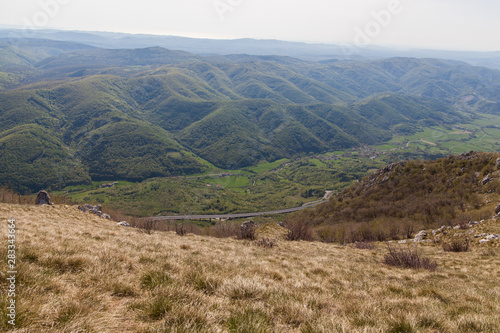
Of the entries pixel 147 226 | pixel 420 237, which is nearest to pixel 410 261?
pixel 420 237

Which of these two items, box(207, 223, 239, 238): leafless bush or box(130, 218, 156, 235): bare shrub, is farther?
box(207, 223, 239, 238): leafless bush

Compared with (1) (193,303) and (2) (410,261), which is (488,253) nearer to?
(2) (410,261)

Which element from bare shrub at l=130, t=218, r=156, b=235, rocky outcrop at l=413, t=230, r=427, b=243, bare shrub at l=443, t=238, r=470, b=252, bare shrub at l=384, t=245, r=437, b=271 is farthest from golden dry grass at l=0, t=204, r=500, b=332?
rocky outcrop at l=413, t=230, r=427, b=243

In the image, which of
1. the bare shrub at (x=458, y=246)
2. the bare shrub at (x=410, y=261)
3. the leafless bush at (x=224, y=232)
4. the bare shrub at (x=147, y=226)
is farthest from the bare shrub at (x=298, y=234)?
the bare shrub at (x=147, y=226)

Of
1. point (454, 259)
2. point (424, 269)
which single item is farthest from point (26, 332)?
point (454, 259)

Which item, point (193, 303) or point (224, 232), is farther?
point (224, 232)

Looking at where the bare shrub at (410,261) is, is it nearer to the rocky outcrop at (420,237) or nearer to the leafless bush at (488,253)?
the leafless bush at (488,253)

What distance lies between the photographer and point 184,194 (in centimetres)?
17738

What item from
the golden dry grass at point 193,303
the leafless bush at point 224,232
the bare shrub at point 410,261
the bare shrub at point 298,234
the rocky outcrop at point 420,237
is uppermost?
the golden dry grass at point 193,303

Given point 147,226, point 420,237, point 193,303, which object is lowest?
point 147,226

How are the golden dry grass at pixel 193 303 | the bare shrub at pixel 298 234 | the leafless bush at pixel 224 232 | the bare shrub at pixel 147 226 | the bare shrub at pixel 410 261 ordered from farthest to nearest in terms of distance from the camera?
the leafless bush at pixel 224 232 < the bare shrub at pixel 298 234 < the bare shrub at pixel 147 226 < the bare shrub at pixel 410 261 < the golden dry grass at pixel 193 303

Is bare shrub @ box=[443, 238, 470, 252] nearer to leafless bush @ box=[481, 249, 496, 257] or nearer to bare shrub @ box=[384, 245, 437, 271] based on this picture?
leafless bush @ box=[481, 249, 496, 257]

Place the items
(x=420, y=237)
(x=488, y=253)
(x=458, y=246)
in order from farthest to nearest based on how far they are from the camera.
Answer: (x=420, y=237) < (x=458, y=246) < (x=488, y=253)

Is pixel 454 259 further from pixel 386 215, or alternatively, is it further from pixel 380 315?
pixel 386 215
